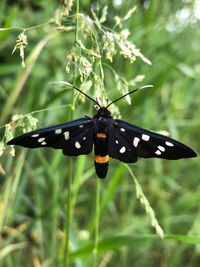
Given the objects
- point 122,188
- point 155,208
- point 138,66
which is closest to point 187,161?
point 155,208

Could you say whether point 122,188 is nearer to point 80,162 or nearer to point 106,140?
point 80,162

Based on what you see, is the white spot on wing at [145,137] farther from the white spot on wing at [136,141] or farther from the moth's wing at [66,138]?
the moth's wing at [66,138]

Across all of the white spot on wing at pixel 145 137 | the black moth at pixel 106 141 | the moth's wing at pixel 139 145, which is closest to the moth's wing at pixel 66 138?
the black moth at pixel 106 141

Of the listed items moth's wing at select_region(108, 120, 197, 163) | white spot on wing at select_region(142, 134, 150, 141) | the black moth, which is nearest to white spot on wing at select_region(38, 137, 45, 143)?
the black moth

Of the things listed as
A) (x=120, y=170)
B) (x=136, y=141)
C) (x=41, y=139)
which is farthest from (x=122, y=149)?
(x=41, y=139)

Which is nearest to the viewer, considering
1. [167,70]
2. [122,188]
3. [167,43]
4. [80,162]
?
[80,162]

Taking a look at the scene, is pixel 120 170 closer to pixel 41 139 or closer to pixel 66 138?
pixel 66 138
